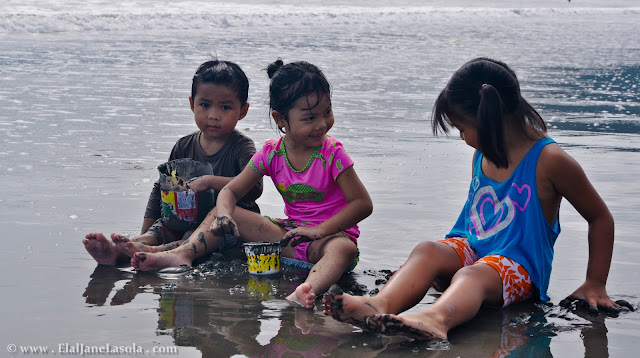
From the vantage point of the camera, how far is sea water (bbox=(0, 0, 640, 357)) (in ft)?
9.92

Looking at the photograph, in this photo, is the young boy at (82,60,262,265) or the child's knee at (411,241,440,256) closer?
the child's knee at (411,241,440,256)

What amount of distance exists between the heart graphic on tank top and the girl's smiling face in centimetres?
85

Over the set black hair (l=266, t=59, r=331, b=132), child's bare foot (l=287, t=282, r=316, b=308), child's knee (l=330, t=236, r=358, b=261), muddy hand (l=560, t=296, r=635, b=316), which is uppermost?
black hair (l=266, t=59, r=331, b=132)

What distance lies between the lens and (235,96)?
178 inches

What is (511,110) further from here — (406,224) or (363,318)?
(406,224)

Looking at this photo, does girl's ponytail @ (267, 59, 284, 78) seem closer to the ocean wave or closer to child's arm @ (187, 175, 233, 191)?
child's arm @ (187, 175, 233, 191)

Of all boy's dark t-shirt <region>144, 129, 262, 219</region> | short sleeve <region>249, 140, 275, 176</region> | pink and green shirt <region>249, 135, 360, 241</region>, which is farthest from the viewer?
boy's dark t-shirt <region>144, 129, 262, 219</region>

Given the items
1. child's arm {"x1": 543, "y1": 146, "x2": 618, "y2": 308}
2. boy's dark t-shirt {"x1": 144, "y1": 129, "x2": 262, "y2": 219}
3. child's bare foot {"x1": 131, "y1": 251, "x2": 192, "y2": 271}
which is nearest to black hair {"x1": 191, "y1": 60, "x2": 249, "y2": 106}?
boy's dark t-shirt {"x1": 144, "y1": 129, "x2": 262, "y2": 219}

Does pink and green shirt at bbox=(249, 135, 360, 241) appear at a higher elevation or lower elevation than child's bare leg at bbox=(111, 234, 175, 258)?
higher

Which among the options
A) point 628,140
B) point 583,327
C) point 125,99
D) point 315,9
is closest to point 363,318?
point 583,327

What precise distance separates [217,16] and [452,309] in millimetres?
21028

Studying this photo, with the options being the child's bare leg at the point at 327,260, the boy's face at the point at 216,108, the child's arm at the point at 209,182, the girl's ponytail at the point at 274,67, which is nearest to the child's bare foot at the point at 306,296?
the child's bare leg at the point at 327,260

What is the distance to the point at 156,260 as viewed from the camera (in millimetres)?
3816

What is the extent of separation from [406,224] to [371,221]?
22 centimetres
